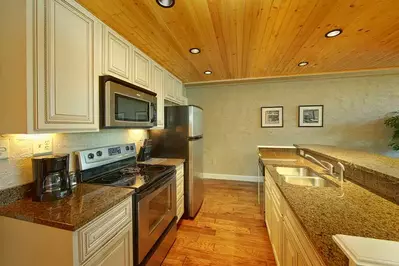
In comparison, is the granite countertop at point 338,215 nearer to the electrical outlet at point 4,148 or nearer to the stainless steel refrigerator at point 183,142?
the stainless steel refrigerator at point 183,142

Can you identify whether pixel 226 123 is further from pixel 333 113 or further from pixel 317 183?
pixel 317 183

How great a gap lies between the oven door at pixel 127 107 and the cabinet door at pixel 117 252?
868 millimetres

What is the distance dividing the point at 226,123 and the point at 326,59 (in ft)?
7.79

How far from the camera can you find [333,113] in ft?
12.7

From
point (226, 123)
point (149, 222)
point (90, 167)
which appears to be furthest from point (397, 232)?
point (226, 123)

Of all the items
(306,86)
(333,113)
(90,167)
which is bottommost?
(90,167)

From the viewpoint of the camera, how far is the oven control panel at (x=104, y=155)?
1.54m

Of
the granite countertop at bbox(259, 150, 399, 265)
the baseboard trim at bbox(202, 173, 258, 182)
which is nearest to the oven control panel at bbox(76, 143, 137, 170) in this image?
the granite countertop at bbox(259, 150, 399, 265)

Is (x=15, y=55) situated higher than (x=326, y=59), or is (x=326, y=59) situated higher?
(x=326, y=59)

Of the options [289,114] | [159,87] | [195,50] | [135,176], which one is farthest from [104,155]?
[289,114]

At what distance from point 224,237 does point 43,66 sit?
2.42 metres

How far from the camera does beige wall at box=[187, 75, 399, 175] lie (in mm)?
3705

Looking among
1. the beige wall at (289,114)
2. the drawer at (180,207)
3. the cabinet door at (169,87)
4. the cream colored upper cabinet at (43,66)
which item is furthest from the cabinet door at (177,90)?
the cream colored upper cabinet at (43,66)

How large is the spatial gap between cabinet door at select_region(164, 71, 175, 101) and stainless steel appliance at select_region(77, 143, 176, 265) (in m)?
1.06
